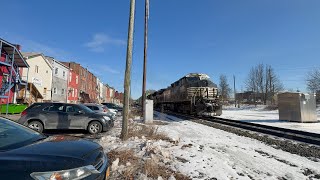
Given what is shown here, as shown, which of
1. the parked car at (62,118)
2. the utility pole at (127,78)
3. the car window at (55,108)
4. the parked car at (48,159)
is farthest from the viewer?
the car window at (55,108)

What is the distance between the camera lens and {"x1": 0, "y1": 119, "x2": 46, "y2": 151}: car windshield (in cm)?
366

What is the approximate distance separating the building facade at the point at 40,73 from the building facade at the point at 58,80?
119cm

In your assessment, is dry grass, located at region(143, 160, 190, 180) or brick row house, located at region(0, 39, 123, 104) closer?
dry grass, located at region(143, 160, 190, 180)

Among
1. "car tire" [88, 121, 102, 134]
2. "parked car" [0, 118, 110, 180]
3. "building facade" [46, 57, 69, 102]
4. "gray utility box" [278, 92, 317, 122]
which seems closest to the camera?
"parked car" [0, 118, 110, 180]

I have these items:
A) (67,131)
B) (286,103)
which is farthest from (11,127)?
(286,103)

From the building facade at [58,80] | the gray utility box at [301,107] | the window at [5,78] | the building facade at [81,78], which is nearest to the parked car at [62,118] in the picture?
the gray utility box at [301,107]

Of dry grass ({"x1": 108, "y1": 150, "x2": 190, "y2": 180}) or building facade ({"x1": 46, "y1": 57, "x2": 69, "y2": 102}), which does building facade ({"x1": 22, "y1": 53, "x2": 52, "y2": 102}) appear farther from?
dry grass ({"x1": 108, "y1": 150, "x2": 190, "y2": 180})

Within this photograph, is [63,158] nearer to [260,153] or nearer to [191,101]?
[260,153]

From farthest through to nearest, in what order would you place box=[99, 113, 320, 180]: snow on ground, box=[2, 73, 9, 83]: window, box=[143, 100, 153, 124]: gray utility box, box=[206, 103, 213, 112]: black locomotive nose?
1. box=[2, 73, 9, 83]: window
2. box=[206, 103, 213, 112]: black locomotive nose
3. box=[143, 100, 153, 124]: gray utility box
4. box=[99, 113, 320, 180]: snow on ground

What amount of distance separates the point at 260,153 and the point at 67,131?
9488 millimetres

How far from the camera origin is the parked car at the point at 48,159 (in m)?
2.85

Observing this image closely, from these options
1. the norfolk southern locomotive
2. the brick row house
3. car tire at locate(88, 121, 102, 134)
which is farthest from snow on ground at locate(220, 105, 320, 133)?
the brick row house

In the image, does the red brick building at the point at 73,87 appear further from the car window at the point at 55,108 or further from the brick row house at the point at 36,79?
the car window at the point at 55,108

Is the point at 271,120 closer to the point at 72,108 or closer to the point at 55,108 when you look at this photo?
the point at 72,108
